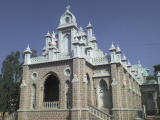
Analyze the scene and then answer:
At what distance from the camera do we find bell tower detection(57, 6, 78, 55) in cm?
2945

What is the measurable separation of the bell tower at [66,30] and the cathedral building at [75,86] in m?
3.07

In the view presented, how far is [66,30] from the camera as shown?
30.0 metres

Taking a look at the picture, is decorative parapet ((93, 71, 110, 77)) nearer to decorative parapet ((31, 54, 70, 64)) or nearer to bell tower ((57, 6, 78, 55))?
decorative parapet ((31, 54, 70, 64))

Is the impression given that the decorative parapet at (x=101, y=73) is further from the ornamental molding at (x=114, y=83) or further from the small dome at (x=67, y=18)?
the small dome at (x=67, y=18)

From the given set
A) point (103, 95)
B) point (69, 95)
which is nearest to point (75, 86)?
point (69, 95)

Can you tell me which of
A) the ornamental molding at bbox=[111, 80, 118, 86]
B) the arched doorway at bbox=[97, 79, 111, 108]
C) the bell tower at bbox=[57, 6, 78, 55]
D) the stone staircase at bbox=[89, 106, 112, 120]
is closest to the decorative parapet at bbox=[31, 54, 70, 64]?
the bell tower at bbox=[57, 6, 78, 55]

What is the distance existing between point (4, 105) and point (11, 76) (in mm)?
4526

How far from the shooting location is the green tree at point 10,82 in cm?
3089

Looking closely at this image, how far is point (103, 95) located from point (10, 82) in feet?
48.1

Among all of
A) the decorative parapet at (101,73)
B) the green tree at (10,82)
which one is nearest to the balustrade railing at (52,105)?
the decorative parapet at (101,73)

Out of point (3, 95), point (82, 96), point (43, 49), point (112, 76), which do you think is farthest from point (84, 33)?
point (3, 95)

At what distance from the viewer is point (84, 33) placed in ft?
102

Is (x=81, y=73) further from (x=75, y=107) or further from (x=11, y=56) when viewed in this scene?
(x=11, y=56)

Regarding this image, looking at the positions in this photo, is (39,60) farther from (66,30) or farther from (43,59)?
(66,30)
